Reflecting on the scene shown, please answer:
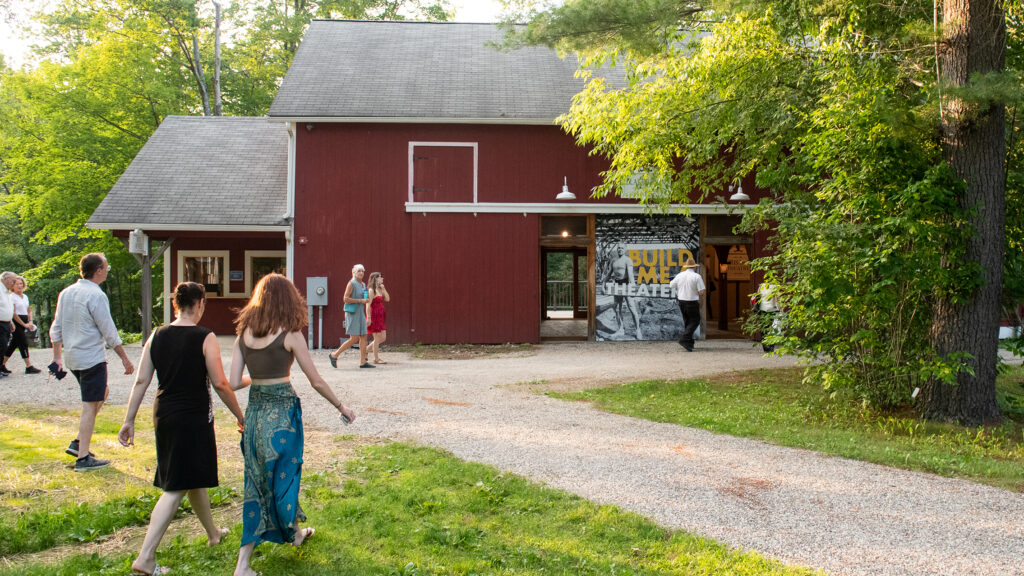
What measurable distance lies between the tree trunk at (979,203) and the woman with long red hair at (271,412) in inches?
258

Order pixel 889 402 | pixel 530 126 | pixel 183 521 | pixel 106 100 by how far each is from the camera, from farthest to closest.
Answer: pixel 106 100 → pixel 530 126 → pixel 889 402 → pixel 183 521

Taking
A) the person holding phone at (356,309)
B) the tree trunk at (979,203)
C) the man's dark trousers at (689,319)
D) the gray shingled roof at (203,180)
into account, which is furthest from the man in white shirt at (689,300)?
the gray shingled roof at (203,180)

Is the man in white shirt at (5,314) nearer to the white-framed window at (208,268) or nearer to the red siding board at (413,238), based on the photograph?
the red siding board at (413,238)

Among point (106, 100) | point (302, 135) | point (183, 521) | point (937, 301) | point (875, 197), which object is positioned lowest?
point (183, 521)

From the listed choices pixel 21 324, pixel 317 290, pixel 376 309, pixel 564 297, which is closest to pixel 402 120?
pixel 317 290

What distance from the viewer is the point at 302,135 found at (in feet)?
50.2

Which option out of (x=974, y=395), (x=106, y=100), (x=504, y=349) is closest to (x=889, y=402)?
(x=974, y=395)

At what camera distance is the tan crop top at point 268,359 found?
3637 mm

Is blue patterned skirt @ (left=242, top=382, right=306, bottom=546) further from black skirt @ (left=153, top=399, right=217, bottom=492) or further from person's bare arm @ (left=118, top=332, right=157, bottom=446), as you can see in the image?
person's bare arm @ (left=118, top=332, right=157, bottom=446)

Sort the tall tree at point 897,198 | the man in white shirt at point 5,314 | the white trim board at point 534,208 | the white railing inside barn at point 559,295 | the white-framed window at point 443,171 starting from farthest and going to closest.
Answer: the white railing inside barn at point 559,295 < the white-framed window at point 443,171 < the white trim board at point 534,208 < the man in white shirt at point 5,314 < the tall tree at point 897,198

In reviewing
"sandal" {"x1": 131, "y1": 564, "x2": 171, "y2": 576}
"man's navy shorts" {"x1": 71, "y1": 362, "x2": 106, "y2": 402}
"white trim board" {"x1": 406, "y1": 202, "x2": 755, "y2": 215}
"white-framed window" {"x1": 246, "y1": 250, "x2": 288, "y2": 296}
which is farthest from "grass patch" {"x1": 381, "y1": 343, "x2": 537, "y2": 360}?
"sandal" {"x1": 131, "y1": 564, "x2": 171, "y2": 576}

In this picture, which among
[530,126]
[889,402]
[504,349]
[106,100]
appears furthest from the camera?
[106,100]

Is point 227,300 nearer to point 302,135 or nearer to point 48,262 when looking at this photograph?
point 302,135

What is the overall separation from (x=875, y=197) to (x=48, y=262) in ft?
92.7
